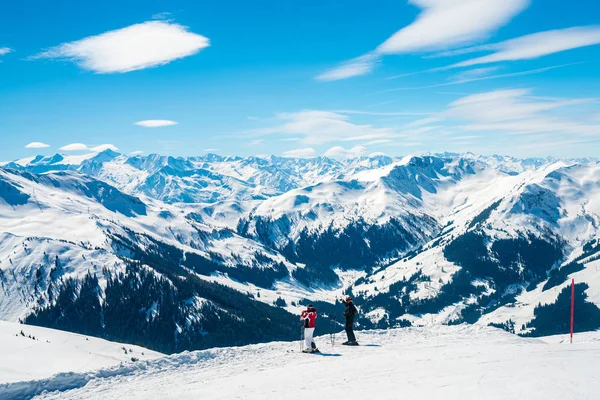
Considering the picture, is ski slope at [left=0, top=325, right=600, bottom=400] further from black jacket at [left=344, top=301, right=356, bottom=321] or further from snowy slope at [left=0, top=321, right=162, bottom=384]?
snowy slope at [left=0, top=321, right=162, bottom=384]

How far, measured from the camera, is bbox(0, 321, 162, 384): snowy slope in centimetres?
3233

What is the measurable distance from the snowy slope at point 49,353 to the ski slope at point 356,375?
308 centimetres

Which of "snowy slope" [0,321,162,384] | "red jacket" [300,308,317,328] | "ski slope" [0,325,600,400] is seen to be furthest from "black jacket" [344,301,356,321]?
"snowy slope" [0,321,162,384]

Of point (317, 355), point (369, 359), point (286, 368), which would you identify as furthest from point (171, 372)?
point (369, 359)

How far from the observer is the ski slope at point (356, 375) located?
23.0 meters

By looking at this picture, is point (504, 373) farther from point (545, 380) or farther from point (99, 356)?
point (99, 356)

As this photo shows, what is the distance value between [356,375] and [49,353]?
2907cm

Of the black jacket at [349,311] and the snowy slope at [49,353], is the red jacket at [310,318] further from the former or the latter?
the snowy slope at [49,353]

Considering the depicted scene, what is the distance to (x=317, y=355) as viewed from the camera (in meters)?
33.3

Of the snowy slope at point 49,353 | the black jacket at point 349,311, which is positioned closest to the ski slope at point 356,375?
the black jacket at point 349,311

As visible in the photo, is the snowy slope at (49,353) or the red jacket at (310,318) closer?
the snowy slope at (49,353)

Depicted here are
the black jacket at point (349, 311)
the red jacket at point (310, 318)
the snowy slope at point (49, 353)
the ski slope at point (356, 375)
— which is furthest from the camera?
the black jacket at point (349, 311)

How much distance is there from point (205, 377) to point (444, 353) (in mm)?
16771

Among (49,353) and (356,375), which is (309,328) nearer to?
(356,375)
